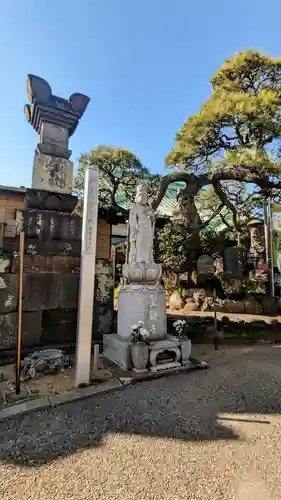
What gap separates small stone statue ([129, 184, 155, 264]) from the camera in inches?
206

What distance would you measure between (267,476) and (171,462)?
0.78 meters

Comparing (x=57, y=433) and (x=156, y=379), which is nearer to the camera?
(x=57, y=433)

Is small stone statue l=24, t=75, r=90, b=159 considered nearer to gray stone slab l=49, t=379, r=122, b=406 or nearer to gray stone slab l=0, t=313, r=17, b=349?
gray stone slab l=0, t=313, r=17, b=349

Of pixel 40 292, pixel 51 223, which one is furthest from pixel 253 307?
pixel 51 223

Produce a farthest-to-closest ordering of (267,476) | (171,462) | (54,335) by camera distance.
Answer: (54,335) → (171,462) → (267,476)

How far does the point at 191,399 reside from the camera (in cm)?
351

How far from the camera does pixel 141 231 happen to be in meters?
5.30

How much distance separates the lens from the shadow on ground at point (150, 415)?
2578mm

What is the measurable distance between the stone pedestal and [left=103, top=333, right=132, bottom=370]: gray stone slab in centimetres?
17

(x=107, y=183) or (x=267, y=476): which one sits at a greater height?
(x=107, y=183)

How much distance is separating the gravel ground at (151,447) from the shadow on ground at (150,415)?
0.01 m

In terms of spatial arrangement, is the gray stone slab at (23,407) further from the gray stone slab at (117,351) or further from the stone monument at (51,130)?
the stone monument at (51,130)

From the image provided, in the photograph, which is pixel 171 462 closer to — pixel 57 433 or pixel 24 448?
pixel 57 433

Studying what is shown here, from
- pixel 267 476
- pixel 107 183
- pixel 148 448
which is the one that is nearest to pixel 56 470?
pixel 148 448
